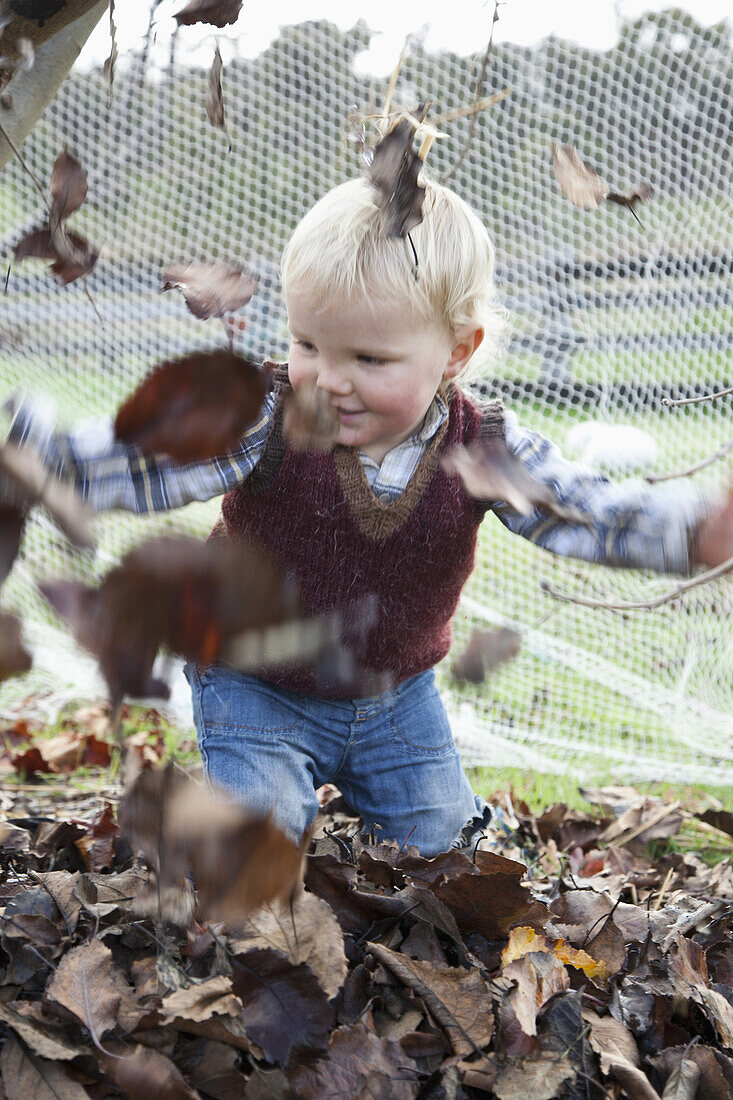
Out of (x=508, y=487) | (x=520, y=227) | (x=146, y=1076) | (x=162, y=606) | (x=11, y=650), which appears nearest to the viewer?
(x=162, y=606)

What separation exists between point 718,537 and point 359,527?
0.77 metres

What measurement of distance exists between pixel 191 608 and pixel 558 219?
3855 mm

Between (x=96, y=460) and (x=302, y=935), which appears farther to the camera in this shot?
(x=302, y=935)

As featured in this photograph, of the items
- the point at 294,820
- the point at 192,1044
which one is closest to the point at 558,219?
the point at 294,820

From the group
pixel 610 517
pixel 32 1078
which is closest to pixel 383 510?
pixel 610 517

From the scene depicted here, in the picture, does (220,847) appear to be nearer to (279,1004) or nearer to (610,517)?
(279,1004)

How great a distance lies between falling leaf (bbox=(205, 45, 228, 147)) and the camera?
42.0 inches

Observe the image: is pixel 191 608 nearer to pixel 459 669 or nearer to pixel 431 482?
pixel 459 669

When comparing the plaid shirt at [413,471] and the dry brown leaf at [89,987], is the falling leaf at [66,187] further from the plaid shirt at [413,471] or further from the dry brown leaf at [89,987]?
the dry brown leaf at [89,987]

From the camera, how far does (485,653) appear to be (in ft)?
4.35

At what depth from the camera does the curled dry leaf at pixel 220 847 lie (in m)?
0.74

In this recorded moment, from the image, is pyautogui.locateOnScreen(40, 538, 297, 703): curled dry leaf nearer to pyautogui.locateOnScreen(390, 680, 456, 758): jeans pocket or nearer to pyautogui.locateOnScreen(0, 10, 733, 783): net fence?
pyautogui.locateOnScreen(390, 680, 456, 758): jeans pocket

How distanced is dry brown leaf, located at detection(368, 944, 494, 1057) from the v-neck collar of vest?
0.80 meters

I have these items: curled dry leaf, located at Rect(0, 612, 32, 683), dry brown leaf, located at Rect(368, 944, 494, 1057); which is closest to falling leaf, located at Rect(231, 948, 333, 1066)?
dry brown leaf, located at Rect(368, 944, 494, 1057)
